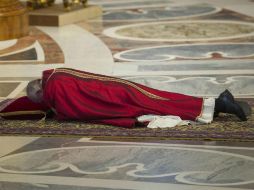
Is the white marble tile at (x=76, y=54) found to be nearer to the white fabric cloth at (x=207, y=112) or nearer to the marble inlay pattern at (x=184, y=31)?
the marble inlay pattern at (x=184, y=31)

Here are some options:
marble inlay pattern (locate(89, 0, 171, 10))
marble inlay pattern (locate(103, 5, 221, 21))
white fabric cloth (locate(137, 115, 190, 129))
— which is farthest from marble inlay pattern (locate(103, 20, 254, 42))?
white fabric cloth (locate(137, 115, 190, 129))

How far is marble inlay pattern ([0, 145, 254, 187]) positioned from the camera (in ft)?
12.3

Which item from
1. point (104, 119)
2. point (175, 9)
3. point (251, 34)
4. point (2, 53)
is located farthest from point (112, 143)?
point (175, 9)

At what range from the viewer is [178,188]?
3584 mm

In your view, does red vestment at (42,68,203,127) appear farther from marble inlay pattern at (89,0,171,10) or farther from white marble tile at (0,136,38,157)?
marble inlay pattern at (89,0,171,10)

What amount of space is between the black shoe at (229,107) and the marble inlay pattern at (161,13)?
17.5ft

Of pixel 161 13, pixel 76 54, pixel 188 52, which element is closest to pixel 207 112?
pixel 188 52

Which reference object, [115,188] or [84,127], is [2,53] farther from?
[115,188]

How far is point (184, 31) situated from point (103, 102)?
4.36 m

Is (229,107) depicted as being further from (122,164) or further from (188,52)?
(188,52)

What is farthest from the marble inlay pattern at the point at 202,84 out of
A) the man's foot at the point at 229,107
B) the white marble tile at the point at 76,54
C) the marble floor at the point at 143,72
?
the man's foot at the point at 229,107

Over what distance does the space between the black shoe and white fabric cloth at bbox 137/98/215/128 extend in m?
0.06

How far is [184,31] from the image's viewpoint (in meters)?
8.90

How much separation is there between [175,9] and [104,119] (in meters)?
6.40
